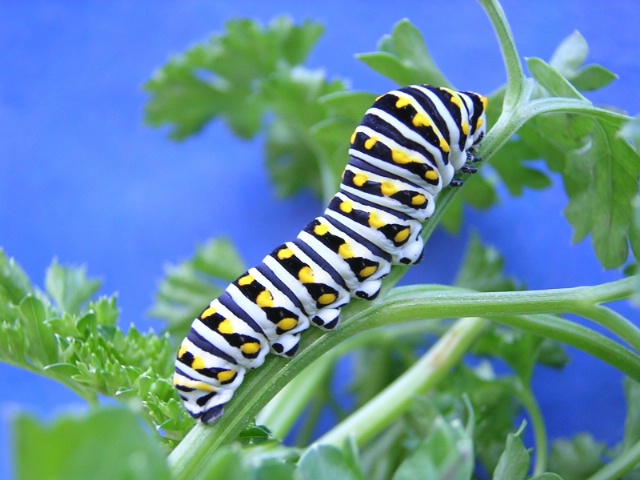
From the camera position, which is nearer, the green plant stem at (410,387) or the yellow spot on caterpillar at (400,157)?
the yellow spot on caterpillar at (400,157)

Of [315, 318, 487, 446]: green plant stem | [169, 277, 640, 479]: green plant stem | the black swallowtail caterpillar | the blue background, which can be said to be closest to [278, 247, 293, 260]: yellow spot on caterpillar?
the black swallowtail caterpillar

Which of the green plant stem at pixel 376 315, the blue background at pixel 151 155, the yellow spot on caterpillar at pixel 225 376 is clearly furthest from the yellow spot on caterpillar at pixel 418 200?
the blue background at pixel 151 155

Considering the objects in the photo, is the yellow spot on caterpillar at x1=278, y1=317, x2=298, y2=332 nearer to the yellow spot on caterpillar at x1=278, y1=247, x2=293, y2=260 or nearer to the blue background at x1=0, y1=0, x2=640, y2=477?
the yellow spot on caterpillar at x1=278, y1=247, x2=293, y2=260

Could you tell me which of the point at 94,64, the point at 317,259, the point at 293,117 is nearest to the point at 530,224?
the point at 293,117

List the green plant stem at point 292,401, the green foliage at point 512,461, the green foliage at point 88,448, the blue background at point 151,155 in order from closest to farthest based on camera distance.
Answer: the green foliage at point 88,448
the green foliage at point 512,461
the green plant stem at point 292,401
the blue background at point 151,155

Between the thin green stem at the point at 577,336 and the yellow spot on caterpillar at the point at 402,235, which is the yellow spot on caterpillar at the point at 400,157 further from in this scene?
the thin green stem at the point at 577,336

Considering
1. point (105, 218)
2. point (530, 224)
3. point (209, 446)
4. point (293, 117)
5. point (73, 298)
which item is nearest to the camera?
point (209, 446)

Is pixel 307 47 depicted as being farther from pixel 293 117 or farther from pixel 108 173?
pixel 108 173
